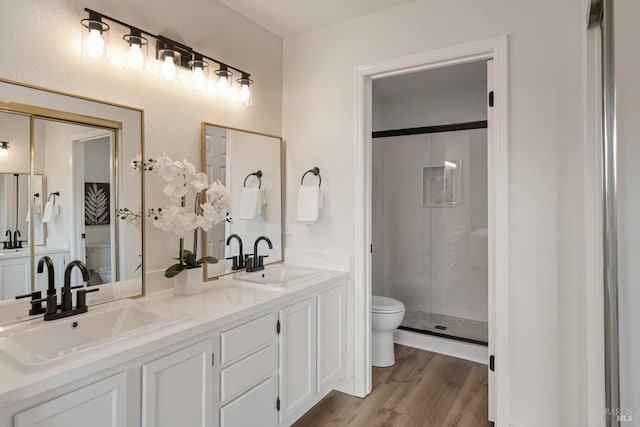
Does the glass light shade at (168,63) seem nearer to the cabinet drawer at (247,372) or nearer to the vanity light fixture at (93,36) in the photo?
the vanity light fixture at (93,36)

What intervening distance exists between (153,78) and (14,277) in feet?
3.75

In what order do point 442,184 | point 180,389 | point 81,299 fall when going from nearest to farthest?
point 180,389
point 81,299
point 442,184

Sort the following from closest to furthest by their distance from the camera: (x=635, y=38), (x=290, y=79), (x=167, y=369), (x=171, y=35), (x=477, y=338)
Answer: (x=635, y=38), (x=167, y=369), (x=171, y=35), (x=290, y=79), (x=477, y=338)

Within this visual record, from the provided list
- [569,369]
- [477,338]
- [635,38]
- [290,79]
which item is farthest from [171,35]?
[477,338]

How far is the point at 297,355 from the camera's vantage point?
208 cm

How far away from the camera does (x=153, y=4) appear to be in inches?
77.8

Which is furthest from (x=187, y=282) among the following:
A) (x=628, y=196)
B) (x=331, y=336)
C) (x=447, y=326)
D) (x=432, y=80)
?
(x=432, y=80)

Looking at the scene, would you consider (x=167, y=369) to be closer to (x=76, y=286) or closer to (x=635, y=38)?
(x=76, y=286)

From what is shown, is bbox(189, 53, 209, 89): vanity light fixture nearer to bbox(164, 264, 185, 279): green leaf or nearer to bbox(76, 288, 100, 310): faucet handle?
bbox(164, 264, 185, 279): green leaf

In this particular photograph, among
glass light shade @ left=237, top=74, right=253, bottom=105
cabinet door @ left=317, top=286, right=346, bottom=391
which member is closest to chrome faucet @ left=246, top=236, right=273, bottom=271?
cabinet door @ left=317, top=286, right=346, bottom=391

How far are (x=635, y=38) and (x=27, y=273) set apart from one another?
2062mm

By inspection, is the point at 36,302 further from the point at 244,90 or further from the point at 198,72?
the point at 244,90

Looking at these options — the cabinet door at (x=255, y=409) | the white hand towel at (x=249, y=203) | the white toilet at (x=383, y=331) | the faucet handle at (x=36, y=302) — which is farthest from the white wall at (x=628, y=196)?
the white toilet at (x=383, y=331)

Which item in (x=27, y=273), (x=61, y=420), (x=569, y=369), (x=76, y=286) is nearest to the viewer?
(x=61, y=420)
